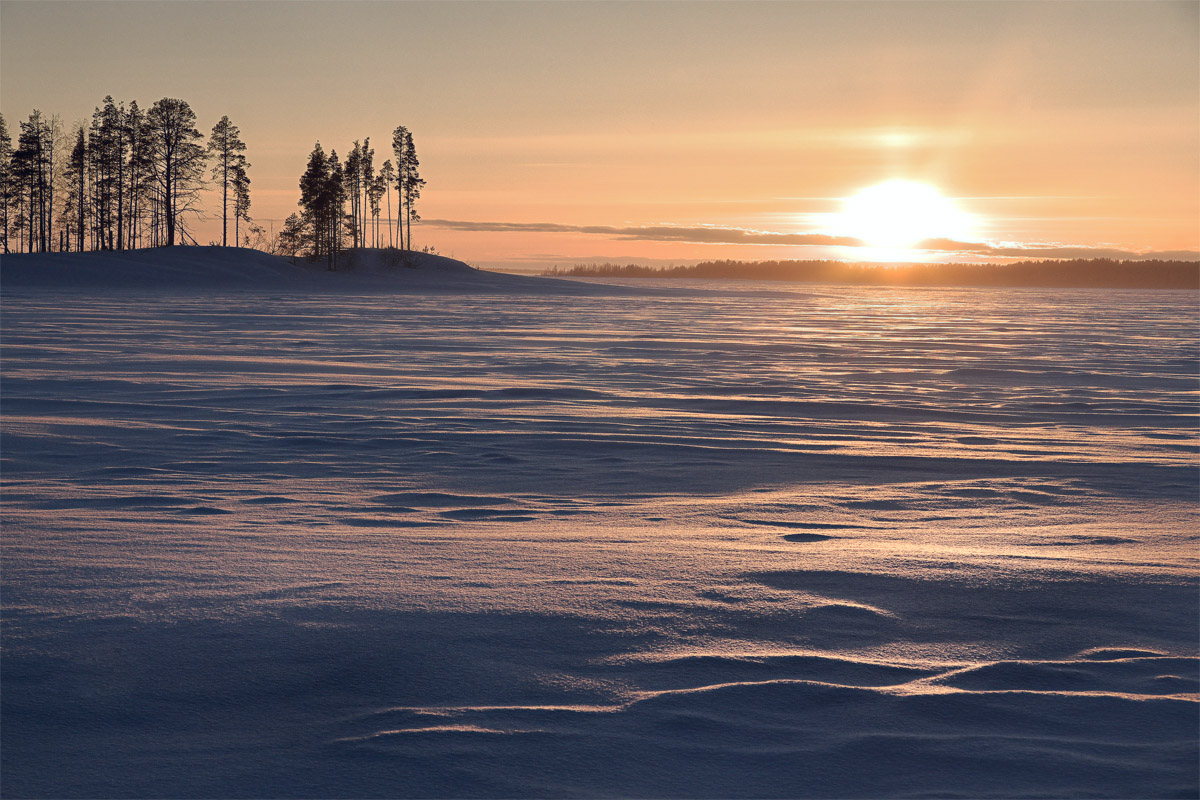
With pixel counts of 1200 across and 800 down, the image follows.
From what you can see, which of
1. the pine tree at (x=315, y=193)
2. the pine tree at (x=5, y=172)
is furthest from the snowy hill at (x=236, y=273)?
the pine tree at (x=5, y=172)

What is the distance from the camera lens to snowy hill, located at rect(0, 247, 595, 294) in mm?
38031

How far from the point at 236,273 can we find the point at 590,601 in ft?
147

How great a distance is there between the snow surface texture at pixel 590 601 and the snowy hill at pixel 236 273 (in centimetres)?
3434

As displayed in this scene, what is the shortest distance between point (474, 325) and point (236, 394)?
36.7ft

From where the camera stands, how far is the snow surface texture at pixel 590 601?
2121 millimetres

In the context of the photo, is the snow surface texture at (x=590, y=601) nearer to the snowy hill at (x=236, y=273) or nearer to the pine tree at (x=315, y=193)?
the snowy hill at (x=236, y=273)

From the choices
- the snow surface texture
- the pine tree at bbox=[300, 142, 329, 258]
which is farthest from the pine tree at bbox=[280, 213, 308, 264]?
the snow surface texture

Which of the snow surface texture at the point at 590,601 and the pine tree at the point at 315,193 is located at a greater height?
the pine tree at the point at 315,193

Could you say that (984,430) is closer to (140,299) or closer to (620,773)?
(620,773)

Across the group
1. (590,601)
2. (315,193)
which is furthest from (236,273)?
(590,601)

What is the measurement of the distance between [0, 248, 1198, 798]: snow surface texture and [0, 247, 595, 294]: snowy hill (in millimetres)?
34337

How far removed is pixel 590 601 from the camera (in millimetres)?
3096

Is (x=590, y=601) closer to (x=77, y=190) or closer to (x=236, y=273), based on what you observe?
(x=236, y=273)

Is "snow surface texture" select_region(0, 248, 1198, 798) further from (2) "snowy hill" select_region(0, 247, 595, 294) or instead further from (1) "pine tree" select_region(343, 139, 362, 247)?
(1) "pine tree" select_region(343, 139, 362, 247)
